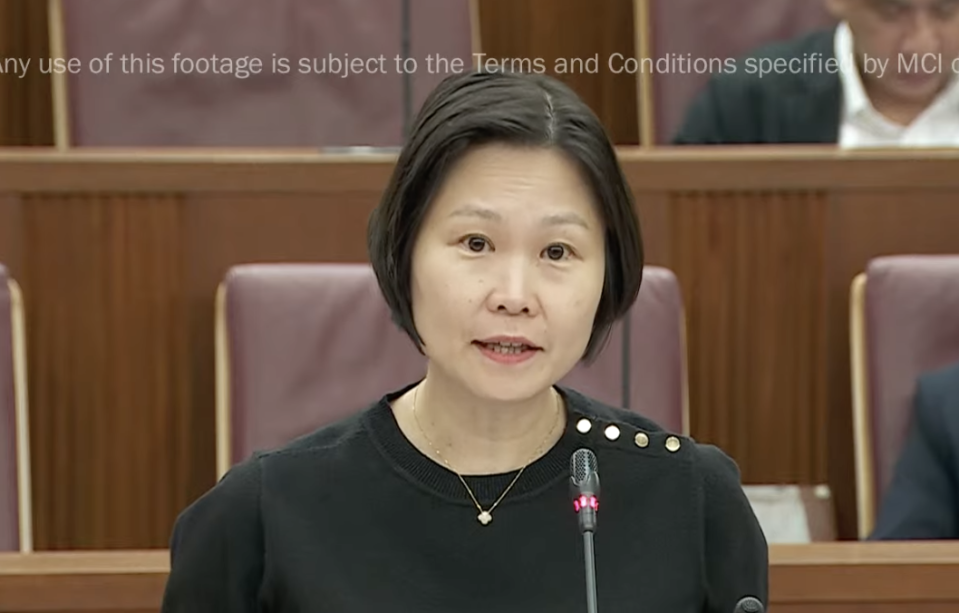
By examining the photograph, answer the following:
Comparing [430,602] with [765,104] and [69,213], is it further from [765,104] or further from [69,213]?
[765,104]

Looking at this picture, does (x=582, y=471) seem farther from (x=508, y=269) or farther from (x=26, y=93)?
(x=26, y=93)

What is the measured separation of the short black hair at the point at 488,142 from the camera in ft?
1.77

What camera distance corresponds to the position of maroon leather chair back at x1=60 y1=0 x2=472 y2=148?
119 cm

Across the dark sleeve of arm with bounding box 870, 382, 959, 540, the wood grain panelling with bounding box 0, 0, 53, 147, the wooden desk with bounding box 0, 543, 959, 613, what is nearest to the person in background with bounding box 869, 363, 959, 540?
the dark sleeve of arm with bounding box 870, 382, 959, 540

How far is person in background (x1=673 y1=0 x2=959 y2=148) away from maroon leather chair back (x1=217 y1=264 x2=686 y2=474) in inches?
11.5

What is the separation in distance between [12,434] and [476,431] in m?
0.42

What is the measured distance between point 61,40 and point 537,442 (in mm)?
728

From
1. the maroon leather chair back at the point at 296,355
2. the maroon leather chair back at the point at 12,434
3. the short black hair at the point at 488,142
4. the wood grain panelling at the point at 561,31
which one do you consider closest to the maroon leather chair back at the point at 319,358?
the maroon leather chair back at the point at 296,355

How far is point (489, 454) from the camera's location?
574 millimetres

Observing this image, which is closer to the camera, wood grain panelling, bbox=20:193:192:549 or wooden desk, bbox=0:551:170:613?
wooden desk, bbox=0:551:170:613

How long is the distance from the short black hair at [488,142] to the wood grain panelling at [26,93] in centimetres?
85

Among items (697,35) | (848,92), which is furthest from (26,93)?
(848,92)

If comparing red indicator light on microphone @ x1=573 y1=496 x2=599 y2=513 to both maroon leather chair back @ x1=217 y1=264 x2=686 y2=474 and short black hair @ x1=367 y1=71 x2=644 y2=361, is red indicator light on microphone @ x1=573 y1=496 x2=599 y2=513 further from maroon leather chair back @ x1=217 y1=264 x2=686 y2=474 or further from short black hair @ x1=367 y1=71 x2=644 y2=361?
maroon leather chair back @ x1=217 y1=264 x2=686 y2=474

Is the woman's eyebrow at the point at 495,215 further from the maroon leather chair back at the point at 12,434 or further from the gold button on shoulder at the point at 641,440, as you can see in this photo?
the maroon leather chair back at the point at 12,434
